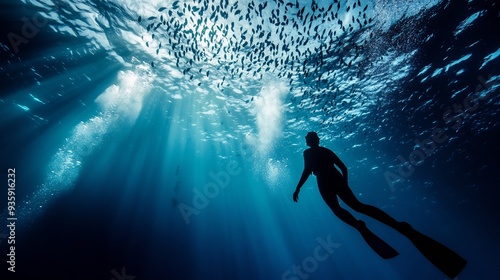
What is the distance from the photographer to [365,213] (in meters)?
3.84

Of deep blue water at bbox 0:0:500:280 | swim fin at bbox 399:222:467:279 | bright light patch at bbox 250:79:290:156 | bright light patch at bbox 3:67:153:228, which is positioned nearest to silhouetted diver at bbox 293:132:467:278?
swim fin at bbox 399:222:467:279

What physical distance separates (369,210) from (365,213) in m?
0.15

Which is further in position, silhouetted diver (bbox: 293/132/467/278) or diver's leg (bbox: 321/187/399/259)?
diver's leg (bbox: 321/187/399/259)

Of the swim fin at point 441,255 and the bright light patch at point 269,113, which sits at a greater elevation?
the bright light patch at point 269,113

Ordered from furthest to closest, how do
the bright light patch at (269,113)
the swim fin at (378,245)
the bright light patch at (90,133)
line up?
the bright light patch at (90,133)
the bright light patch at (269,113)
the swim fin at (378,245)

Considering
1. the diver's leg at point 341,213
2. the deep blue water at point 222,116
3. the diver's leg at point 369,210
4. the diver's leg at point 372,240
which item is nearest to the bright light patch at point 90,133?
the deep blue water at point 222,116

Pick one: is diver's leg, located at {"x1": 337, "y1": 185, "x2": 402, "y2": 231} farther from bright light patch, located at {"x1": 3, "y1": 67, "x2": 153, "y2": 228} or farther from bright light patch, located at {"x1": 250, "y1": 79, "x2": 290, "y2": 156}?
bright light patch, located at {"x1": 3, "y1": 67, "x2": 153, "y2": 228}

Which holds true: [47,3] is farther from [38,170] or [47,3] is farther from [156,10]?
[38,170]

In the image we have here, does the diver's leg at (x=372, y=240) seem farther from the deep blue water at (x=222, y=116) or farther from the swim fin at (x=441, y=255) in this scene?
the deep blue water at (x=222, y=116)

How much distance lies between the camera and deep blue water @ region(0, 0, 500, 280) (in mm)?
11086

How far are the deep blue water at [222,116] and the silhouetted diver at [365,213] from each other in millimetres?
6802

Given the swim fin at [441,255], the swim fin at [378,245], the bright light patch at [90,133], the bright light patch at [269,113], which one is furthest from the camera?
the bright light patch at [90,133]

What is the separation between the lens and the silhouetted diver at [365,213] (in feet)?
10.5

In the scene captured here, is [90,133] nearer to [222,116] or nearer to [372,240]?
[222,116]
